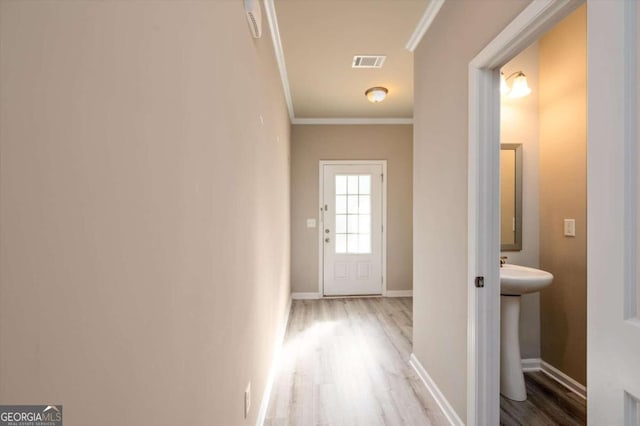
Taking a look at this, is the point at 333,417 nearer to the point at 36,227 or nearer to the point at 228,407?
the point at 228,407

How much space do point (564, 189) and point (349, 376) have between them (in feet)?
7.04

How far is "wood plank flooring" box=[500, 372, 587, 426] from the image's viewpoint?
6.33ft

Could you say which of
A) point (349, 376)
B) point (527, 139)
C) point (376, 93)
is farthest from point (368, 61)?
point (349, 376)

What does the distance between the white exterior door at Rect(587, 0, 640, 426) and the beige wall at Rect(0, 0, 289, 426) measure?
1102mm

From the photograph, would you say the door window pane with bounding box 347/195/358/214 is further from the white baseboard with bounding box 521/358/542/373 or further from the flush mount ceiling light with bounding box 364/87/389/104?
the white baseboard with bounding box 521/358/542/373

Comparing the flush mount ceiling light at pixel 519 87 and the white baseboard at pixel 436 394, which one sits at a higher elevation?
the flush mount ceiling light at pixel 519 87

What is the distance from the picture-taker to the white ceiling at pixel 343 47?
223cm

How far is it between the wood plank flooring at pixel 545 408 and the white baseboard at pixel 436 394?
0.35 m

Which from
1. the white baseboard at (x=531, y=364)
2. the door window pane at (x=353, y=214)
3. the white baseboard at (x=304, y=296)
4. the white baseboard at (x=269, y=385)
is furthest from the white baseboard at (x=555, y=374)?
the white baseboard at (x=304, y=296)

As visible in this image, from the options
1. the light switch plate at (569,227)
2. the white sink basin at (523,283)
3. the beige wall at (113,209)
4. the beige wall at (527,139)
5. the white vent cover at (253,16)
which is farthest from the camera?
the beige wall at (527,139)

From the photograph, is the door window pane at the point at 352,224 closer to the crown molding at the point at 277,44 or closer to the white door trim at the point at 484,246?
the crown molding at the point at 277,44

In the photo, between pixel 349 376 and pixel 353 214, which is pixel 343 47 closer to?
pixel 353 214

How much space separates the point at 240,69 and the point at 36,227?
1.20 m

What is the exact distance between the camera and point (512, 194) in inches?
102
